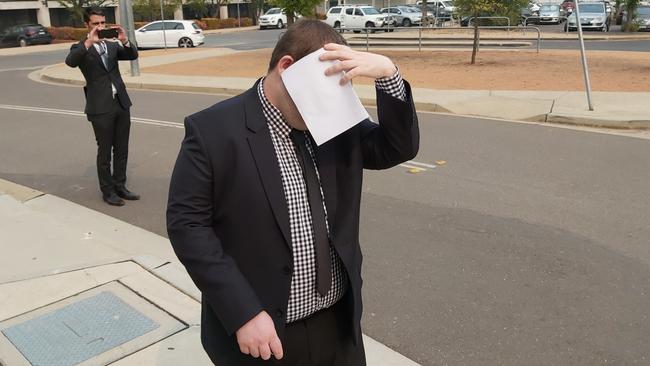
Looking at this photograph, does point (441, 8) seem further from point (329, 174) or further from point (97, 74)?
Answer: point (329, 174)

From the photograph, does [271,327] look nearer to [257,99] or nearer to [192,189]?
[192,189]

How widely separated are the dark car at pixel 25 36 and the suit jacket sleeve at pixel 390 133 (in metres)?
41.4

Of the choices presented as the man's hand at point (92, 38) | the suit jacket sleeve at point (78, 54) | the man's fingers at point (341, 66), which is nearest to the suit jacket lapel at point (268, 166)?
the man's fingers at point (341, 66)

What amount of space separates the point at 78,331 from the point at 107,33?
11.0 feet

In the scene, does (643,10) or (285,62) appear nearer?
(285,62)

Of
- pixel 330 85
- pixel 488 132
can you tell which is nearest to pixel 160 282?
pixel 330 85

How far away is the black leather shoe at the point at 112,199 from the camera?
20.6ft

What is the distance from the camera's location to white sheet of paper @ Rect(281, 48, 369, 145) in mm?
1678

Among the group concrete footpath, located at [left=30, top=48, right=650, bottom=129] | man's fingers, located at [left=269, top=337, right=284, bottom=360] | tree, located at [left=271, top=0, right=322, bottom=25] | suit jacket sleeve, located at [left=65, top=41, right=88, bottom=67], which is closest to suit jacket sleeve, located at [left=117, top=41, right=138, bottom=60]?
suit jacket sleeve, located at [left=65, top=41, right=88, bottom=67]

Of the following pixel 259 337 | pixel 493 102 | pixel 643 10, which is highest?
pixel 643 10

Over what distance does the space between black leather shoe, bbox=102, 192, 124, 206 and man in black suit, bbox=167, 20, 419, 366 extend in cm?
465

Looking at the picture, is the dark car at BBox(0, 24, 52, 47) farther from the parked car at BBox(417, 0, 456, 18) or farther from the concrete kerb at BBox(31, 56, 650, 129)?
the parked car at BBox(417, 0, 456, 18)

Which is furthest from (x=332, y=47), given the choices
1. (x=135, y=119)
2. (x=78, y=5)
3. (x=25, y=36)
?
(x=78, y=5)

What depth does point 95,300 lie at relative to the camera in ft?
12.7
